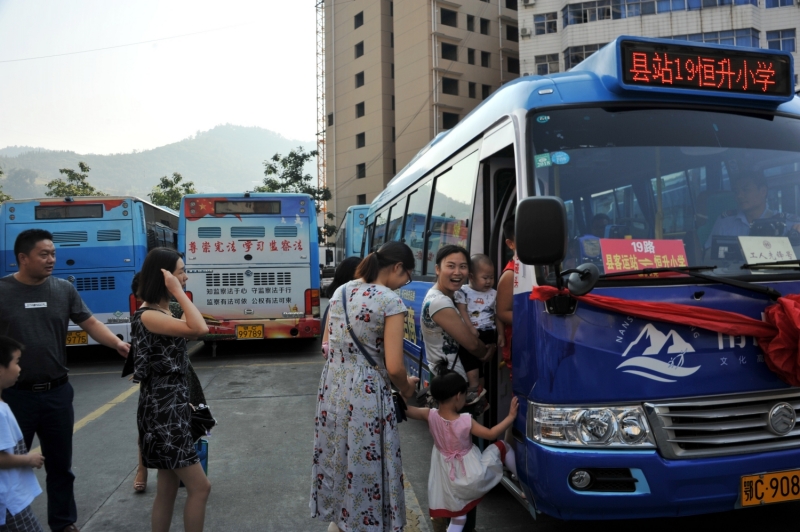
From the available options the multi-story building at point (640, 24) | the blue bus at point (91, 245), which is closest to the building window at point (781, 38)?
the multi-story building at point (640, 24)

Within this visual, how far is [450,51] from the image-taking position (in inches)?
1735

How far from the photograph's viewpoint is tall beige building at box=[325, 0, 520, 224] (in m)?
43.0

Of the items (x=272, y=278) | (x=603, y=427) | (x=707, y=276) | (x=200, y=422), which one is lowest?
(x=200, y=422)

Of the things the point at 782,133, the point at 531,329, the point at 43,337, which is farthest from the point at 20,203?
the point at 782,133

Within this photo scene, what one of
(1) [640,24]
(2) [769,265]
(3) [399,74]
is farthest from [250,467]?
(3) [399,74]

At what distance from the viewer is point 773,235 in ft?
11.2

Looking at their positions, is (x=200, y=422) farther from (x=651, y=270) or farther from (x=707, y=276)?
(x=707, y=276)

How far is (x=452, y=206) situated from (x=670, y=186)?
1.95 metres

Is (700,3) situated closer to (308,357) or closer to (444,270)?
(308,357)

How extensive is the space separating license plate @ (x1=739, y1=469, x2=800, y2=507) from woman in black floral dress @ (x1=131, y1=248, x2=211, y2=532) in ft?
8.88

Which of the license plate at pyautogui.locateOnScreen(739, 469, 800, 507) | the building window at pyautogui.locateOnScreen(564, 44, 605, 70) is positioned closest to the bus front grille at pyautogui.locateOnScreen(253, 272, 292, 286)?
the license plate at pyautogui.locateOnScreen(739, 469, 800, 507)

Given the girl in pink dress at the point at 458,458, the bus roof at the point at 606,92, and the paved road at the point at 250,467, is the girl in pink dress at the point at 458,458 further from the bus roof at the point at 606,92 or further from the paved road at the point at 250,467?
the bus roof at the point at 606,92

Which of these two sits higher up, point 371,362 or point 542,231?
point 542,231

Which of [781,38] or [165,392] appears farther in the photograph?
[781,38]
